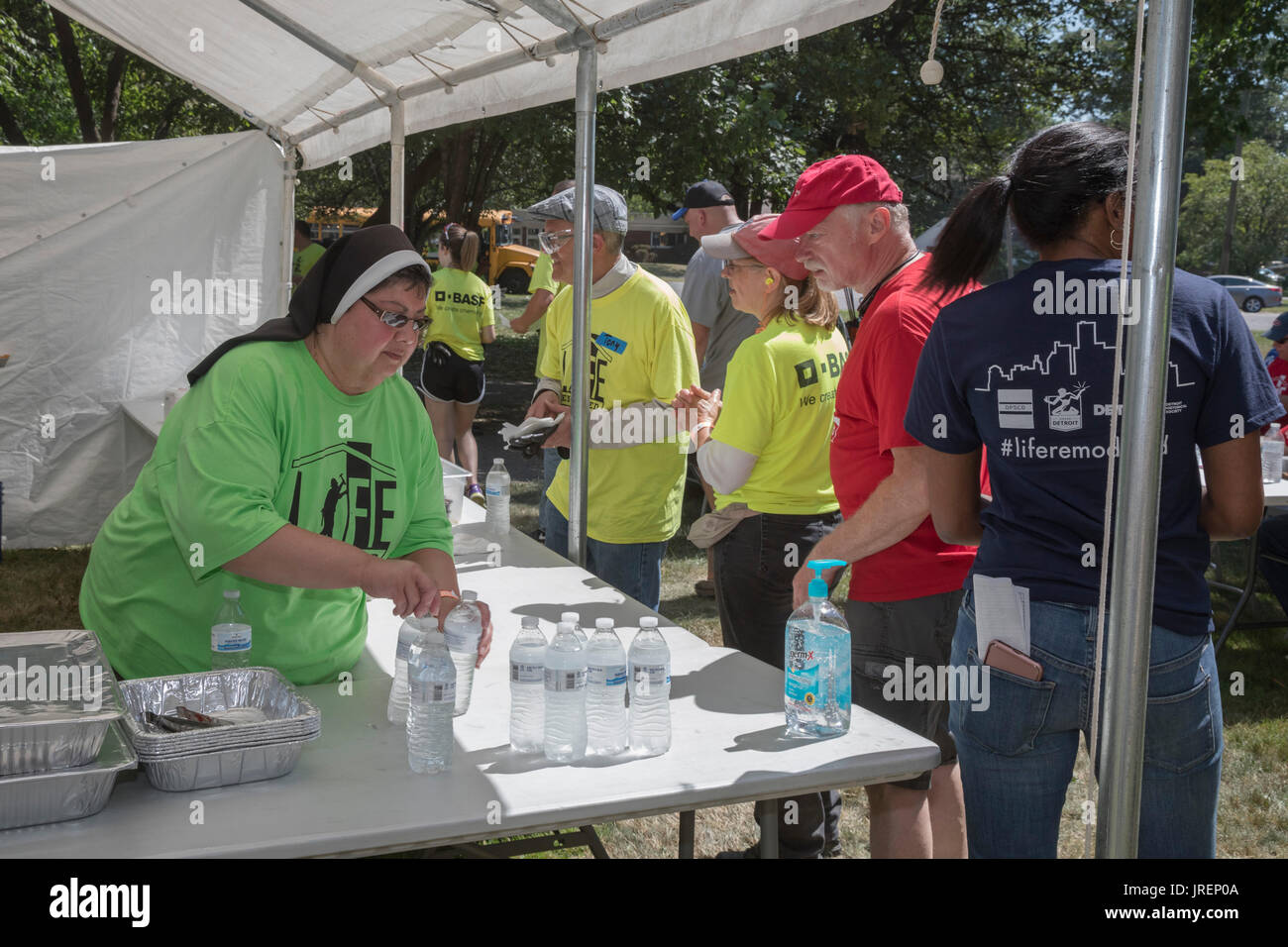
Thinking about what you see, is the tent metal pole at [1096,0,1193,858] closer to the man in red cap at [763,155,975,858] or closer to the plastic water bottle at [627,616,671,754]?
the man in red cap at [763,155,975,858]

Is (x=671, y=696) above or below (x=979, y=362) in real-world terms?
below

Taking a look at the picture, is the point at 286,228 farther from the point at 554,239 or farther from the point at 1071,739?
the point at 1071,739

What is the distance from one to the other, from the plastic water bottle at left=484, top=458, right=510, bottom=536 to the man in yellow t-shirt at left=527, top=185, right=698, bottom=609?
7.2 inches

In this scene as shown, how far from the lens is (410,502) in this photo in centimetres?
247

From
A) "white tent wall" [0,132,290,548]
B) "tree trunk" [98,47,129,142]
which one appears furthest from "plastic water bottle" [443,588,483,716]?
"tree trunk" [98,47,129,142]

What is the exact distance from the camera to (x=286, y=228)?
6891mm

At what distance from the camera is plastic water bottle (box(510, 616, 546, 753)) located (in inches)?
80.4

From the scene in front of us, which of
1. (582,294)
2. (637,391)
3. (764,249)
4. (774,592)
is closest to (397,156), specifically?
(637,391)

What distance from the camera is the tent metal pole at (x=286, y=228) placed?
6797 mm

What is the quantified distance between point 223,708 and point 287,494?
0.43 metres

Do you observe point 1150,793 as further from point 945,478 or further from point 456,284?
point 456,284
